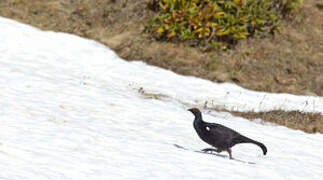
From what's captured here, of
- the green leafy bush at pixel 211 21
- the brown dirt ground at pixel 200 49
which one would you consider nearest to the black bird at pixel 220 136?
the brown dirt ground at pixel 200 49

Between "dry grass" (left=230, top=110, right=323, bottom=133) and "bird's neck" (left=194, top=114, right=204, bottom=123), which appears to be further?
"dry grass" (left=230, top=110, right=323, bottom=133)

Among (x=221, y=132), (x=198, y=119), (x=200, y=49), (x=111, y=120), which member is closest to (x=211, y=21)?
(x=200, y=49)

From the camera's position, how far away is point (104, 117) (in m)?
12.4

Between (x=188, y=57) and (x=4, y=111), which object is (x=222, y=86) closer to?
(x=188, y=57)

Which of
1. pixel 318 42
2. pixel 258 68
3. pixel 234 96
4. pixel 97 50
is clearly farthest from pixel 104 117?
pixel 318 42

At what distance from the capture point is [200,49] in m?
21.8

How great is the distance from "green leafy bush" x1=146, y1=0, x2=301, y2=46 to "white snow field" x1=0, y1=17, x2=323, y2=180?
318 centimetres

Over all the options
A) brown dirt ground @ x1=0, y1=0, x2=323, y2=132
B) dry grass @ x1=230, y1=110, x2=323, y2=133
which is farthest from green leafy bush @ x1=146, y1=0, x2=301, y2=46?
dry grass @ x1=230, y1=110, x2=323, y2=133

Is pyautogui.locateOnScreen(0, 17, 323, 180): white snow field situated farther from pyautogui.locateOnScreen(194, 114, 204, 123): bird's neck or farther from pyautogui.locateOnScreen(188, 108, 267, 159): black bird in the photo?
pyautogui.locateOnScreen(194, 114, 204, 123): bird's neck

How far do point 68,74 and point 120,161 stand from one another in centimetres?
933

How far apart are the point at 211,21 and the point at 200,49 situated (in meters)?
1.68

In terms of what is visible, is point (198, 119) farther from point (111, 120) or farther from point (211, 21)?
point (211, 21)

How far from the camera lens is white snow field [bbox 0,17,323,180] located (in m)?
8.22

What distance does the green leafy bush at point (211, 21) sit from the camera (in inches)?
867
